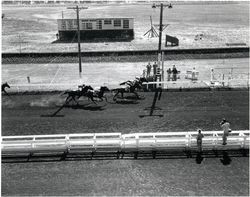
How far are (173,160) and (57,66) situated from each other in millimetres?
22375

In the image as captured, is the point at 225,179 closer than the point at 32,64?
Yes

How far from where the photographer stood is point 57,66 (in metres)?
32.8

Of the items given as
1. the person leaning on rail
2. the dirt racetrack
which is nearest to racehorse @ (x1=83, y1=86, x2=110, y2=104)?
the dirt racetrack

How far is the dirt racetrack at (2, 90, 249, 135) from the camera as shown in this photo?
16.0m

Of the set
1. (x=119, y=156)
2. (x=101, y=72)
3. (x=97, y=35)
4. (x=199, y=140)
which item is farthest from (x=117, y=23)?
(x=199, y=140)

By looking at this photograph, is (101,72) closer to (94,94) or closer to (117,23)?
(94,94)

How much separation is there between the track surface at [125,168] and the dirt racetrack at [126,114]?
0.15 feet

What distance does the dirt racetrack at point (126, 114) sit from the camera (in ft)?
52.4

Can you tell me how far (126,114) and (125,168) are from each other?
19.2ft

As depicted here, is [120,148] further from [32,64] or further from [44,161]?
[32,64]

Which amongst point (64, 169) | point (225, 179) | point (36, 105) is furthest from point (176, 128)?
point (36, 105)

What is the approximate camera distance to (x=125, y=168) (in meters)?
12.0

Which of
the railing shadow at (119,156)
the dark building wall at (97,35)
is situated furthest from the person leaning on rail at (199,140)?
the dark building wall at (97,35)

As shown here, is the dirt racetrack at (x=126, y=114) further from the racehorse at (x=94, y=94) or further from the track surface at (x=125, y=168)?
the racehorse at (x=94, y=94)
